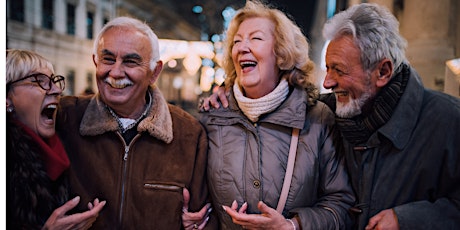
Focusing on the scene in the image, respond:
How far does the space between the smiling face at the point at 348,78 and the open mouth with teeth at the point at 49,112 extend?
1436 millimetres

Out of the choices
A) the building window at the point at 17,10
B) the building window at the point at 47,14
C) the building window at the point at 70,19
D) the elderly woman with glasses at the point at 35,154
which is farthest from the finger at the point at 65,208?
the building window at the point at 70,19

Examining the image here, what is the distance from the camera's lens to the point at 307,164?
205 cm

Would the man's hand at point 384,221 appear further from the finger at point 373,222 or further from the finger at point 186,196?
the finger at point 186,196

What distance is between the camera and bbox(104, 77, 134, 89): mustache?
206 centimetres

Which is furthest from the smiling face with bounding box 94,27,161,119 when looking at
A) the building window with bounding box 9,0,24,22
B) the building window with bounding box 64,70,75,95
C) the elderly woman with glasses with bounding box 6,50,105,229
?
the building window with bounding box 64,70,75,95

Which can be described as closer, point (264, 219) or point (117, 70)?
point (264, 219)

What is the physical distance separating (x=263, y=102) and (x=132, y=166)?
83 centimetres

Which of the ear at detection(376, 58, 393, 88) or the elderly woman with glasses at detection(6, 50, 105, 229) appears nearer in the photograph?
the elderly woman with glasses at detection(6, 50, 105, 229)

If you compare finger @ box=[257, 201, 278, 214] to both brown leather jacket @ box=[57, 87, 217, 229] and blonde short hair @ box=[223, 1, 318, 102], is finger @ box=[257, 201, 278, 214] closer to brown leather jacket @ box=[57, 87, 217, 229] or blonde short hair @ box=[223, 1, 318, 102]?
brown leather jacket @ box=[57, 87, 217, 229]

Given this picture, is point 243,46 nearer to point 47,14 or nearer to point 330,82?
point 330,82

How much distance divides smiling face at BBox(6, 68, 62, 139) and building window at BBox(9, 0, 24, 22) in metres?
4.38

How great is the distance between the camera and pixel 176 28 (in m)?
16.6

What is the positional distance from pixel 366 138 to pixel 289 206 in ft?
1.81

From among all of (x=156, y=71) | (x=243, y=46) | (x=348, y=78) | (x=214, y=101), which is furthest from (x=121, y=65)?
(x=348, y=78)
